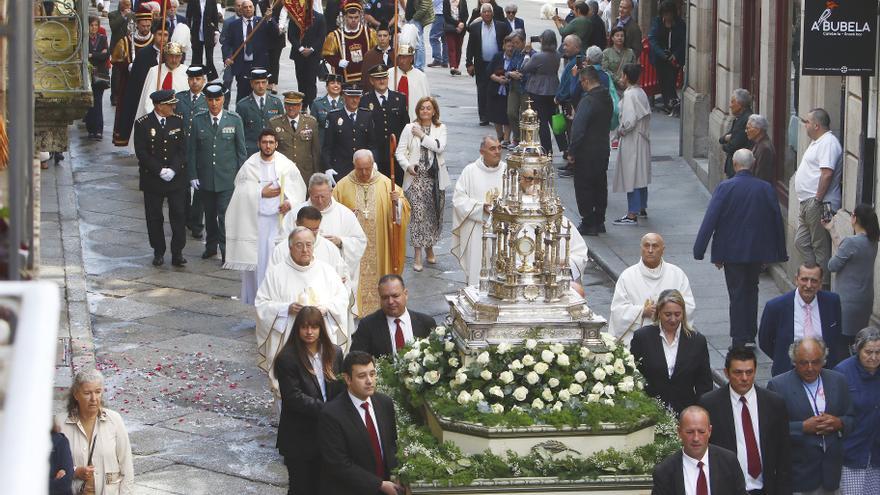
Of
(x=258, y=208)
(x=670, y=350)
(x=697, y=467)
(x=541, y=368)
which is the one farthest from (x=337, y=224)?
(x=697, y=467)

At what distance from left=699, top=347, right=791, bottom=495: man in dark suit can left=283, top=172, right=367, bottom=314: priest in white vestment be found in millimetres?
4722

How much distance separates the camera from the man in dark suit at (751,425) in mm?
9766

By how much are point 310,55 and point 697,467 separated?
17790 millimetres

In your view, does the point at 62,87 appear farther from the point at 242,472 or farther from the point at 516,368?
the point at 516,368

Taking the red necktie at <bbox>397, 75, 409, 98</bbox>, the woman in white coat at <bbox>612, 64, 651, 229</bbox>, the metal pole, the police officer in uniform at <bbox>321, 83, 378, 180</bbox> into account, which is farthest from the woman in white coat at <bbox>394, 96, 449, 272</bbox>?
the metal pole

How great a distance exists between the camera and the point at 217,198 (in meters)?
18.4

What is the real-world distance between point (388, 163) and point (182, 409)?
577cm

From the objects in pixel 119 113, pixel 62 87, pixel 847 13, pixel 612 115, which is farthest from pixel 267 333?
pixel 119 113

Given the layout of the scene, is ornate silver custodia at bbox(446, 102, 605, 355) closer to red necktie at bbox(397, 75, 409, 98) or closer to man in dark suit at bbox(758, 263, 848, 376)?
man in dark suit at bbox(758, 263, 848, 376)

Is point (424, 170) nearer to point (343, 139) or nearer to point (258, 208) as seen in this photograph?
point (343, 139)

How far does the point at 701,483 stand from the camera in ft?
28.9

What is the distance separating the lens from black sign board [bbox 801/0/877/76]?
14547mm

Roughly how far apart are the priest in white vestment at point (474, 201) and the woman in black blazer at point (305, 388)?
184 inches

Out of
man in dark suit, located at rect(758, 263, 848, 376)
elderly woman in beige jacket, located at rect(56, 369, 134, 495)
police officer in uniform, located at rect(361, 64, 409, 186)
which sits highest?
police officer in uniform, located at rect(361, 64, 409, 186)
